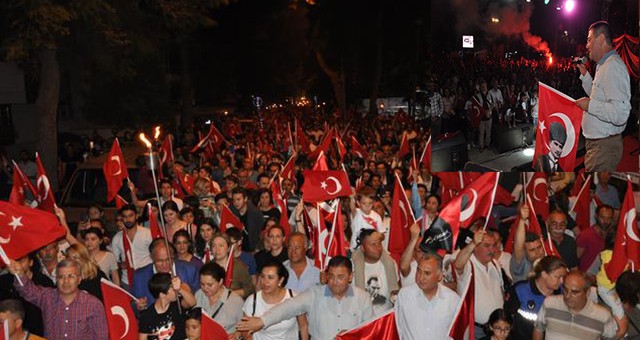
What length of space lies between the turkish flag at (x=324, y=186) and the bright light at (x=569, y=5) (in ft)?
13.1

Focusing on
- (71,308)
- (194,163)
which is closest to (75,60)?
Result: (194,163)

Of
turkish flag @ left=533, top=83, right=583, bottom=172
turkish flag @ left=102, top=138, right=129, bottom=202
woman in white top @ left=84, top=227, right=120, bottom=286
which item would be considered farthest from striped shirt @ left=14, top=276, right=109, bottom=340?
turkish flag @ left=102, top=138, right=129, bottom=202

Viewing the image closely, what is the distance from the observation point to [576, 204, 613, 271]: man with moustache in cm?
775

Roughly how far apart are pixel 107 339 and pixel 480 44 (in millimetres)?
3683

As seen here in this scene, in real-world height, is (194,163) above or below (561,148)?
below

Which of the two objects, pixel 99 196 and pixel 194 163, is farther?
pixel 194 163

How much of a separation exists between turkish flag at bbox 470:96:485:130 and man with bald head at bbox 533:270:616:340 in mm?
1388

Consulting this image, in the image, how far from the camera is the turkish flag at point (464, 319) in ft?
17.7

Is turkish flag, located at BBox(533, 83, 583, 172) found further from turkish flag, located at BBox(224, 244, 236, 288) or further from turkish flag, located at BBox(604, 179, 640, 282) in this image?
turkish flag, located at BBox(224, 244, 236, 288)

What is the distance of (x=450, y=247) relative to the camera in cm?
640

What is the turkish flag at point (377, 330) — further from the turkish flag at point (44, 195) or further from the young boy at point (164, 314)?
the turkish flag at point (44, 195)

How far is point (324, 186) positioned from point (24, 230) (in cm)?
363

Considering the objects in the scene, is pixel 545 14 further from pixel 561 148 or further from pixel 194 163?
pixel 194 163

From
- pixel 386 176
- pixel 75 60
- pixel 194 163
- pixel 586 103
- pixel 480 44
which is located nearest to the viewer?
pixel 586 103
